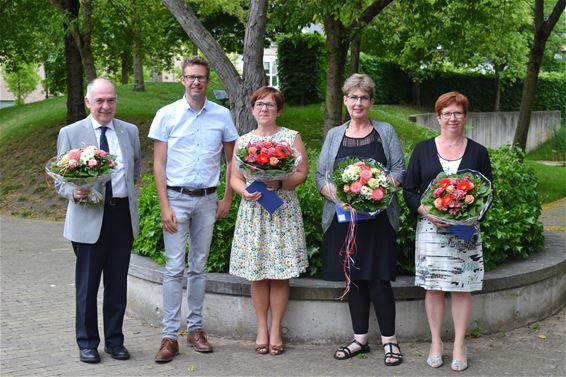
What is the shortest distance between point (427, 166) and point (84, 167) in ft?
8.41

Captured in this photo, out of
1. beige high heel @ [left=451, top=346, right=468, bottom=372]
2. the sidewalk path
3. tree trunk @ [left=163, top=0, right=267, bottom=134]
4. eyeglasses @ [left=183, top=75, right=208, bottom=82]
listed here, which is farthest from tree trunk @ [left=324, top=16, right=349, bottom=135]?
beige high heel @ [left=451, top=346, right=468, bottom=372]

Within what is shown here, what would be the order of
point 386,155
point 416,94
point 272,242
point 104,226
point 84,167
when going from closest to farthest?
point 84,167
point 104,226
point 386,155
point 272,242
point 416,94

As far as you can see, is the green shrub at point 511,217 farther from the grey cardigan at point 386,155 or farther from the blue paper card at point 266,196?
the blue paper card at point 266,196

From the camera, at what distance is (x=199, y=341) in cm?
657

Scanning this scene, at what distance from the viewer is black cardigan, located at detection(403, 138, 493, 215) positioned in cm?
615

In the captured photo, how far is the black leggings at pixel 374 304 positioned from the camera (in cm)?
635

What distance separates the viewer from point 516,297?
286 inches

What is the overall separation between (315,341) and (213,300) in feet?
3.11

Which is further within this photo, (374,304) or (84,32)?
(84,32)

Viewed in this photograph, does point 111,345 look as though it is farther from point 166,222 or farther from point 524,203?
point 524,203

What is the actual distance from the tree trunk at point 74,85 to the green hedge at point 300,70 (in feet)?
22.6

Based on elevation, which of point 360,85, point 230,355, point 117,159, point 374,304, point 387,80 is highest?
point 387,80

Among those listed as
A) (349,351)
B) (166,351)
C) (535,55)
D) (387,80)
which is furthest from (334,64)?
(387,80)

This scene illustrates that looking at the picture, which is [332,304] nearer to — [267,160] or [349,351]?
[349,351]
